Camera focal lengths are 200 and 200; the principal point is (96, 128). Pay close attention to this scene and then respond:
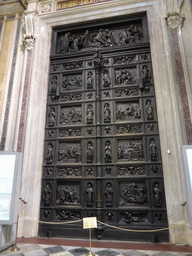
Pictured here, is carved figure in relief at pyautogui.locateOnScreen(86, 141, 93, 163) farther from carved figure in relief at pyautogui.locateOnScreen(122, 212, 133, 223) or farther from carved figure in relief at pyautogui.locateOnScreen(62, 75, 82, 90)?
carved figure in relief at pyautogui.locateOnScreen(62, 75, 82, 90)

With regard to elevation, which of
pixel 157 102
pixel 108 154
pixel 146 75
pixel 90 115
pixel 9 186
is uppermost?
pixel 146 75

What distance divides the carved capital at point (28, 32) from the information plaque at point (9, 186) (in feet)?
13.8

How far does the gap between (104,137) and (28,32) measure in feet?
14.0

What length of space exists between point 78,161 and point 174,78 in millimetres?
3404

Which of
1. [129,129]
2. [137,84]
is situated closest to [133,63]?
[137,84]

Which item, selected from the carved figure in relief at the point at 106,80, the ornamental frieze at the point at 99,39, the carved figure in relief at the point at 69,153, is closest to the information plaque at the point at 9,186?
the carved figure in relief at the point at 69,153

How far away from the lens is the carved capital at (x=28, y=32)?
647 cm

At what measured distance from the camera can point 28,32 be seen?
6.51 m

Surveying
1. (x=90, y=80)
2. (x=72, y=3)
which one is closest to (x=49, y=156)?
(x=90, y=80)

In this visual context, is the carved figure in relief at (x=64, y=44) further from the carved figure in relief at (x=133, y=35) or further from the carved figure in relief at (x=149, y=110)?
the carved figure in relief at (x=149, y=110)

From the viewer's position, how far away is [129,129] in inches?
218

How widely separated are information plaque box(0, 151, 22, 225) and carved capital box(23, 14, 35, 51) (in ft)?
13.8

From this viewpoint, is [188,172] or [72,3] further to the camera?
[72,3]

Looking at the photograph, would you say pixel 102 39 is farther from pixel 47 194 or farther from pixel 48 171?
pixel 47 194
